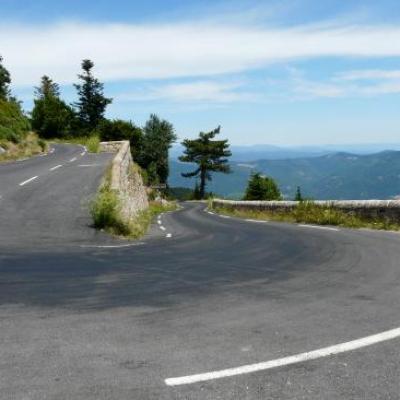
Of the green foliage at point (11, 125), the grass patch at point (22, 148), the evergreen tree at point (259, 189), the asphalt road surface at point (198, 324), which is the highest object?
the green foliage at point (11, 125)

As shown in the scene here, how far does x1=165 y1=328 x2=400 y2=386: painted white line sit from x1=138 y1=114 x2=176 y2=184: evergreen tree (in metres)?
85.4

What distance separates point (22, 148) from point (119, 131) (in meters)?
44.5

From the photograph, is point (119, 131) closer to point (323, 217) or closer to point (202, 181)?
point (202, 181)

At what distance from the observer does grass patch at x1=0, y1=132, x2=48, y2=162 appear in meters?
35.4

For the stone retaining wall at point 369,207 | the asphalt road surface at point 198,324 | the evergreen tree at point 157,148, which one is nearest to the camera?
the asphalt road surface at point 198,324

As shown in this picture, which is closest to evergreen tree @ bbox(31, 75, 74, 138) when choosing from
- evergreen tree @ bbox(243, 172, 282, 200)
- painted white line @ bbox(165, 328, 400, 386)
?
evergreen tree @ bbox(243, 172, 282, 200)

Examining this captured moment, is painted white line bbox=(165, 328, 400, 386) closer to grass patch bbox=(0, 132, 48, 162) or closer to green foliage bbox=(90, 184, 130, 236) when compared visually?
green foliage bbox=(90, 184, 130, 236)

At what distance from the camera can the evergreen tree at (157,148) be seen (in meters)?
93.1

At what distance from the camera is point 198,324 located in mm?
5234

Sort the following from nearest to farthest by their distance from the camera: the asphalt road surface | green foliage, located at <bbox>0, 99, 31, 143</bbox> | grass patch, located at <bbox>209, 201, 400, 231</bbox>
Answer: the asphalt road surface → grass patch, located at <bbox>209, 201, 400, 231</bbox> → green foliage, located at <bbox>0, 99, 31, 143</bbox>

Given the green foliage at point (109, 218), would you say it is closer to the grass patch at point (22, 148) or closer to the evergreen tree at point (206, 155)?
the grass patch at point (22, 148)

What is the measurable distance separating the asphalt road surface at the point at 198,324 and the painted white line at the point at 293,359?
2 centimetres

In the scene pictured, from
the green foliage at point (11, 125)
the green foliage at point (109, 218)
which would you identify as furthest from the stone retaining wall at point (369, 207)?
the green foliage at point (11, 125)

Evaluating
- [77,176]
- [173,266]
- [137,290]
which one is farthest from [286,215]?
[137,290]
